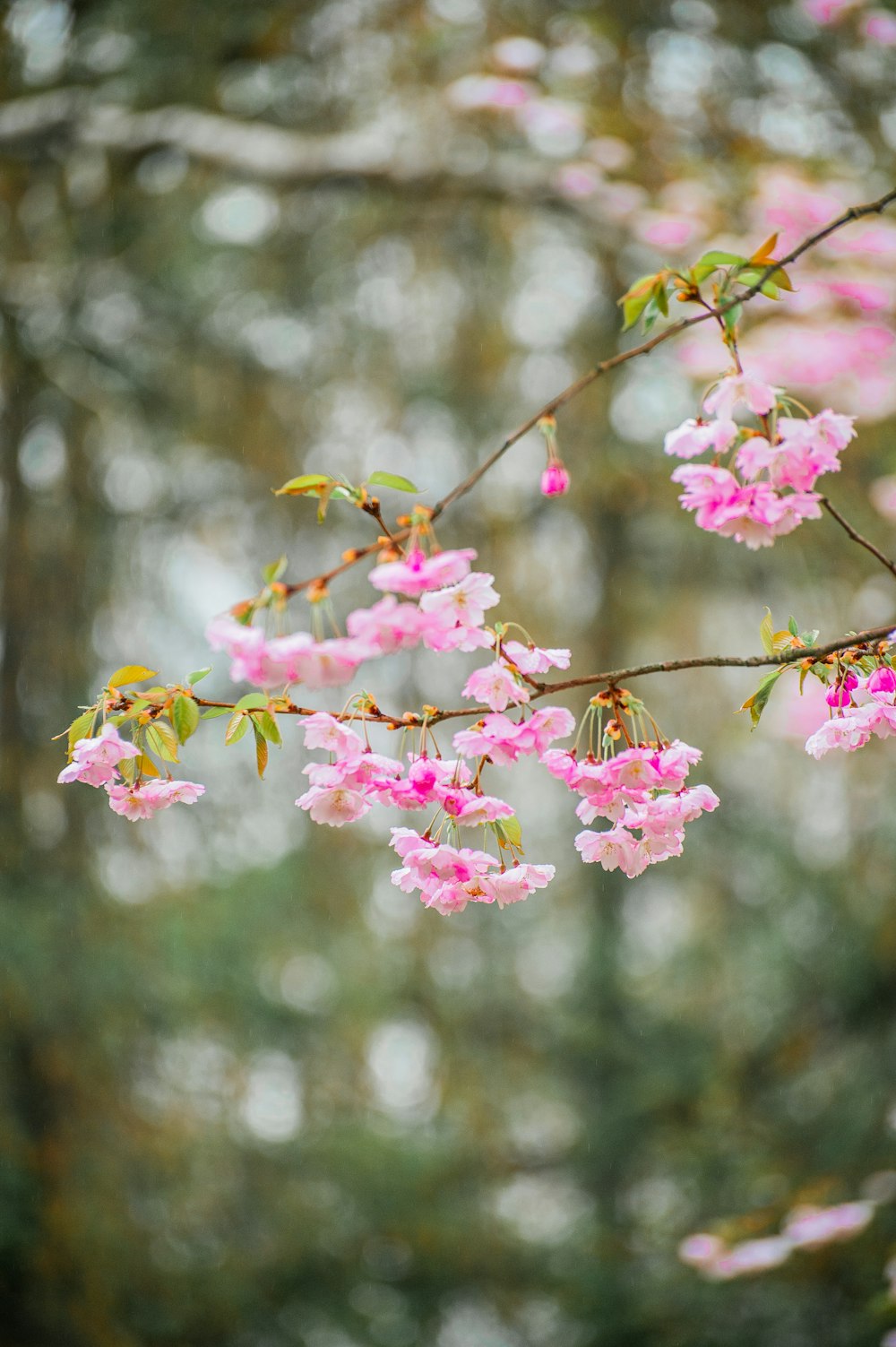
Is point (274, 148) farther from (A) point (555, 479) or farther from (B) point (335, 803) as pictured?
(B) point (335, 803)

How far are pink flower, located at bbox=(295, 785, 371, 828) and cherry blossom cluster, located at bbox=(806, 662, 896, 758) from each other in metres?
0.34

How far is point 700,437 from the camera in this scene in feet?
2.73

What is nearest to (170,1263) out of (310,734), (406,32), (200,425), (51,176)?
(200,425)

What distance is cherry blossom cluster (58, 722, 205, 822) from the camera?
2.54 feet

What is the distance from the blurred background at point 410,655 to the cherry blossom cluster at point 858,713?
1.26 m

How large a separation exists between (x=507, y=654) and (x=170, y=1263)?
253 cm

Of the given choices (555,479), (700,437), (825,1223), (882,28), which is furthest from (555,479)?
(882,28)

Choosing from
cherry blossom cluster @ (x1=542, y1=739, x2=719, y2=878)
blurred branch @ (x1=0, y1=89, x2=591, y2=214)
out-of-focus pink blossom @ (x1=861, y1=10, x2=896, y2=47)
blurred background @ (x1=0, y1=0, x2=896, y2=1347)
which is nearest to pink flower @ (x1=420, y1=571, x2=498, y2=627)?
cherry blossom cluster @ (x1=542, y1=739, x2=719, y2=878)

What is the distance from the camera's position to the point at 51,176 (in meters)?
2.90

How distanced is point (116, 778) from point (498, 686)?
0.30m

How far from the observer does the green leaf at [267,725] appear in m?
0.75

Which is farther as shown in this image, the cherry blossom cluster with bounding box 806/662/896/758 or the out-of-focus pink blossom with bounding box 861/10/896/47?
the out-of-focus pink blossom with bounding box 861/10/896/47

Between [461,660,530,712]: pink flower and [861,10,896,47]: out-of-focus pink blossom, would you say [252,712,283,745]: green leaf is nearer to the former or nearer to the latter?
[461,660,530,712]: pink flower

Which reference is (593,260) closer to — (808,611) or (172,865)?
(808,611)
